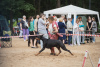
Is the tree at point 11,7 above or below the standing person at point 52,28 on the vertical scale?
above

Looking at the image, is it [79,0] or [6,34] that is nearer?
[6,34]

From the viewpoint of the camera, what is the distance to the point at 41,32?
42.9 ft

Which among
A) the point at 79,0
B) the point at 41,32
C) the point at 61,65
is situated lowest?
the point at 61,65

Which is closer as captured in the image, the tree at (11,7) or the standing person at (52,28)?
the standing person at (52,28)

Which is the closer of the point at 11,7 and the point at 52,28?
the point at 52,28

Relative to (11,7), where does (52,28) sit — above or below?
below

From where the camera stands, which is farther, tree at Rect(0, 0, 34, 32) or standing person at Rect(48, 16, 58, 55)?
tree at Rect(0, 0, 34, 32)

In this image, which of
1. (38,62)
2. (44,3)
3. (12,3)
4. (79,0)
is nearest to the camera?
(38,62)

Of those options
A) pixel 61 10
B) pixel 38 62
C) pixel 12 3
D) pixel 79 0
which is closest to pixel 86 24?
pixel 61 10

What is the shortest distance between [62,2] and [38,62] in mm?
43995

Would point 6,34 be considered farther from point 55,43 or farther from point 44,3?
point 44,3

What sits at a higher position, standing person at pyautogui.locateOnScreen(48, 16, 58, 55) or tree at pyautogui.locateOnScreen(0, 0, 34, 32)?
tree at pyautogui.locateOnScreen(0, 0, 34, 32)

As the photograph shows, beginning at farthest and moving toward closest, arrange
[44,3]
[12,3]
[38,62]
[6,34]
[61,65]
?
[44,3], [12,3], [6,34], [38,62], [61,65]

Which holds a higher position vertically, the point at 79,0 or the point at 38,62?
the point at 79,0
